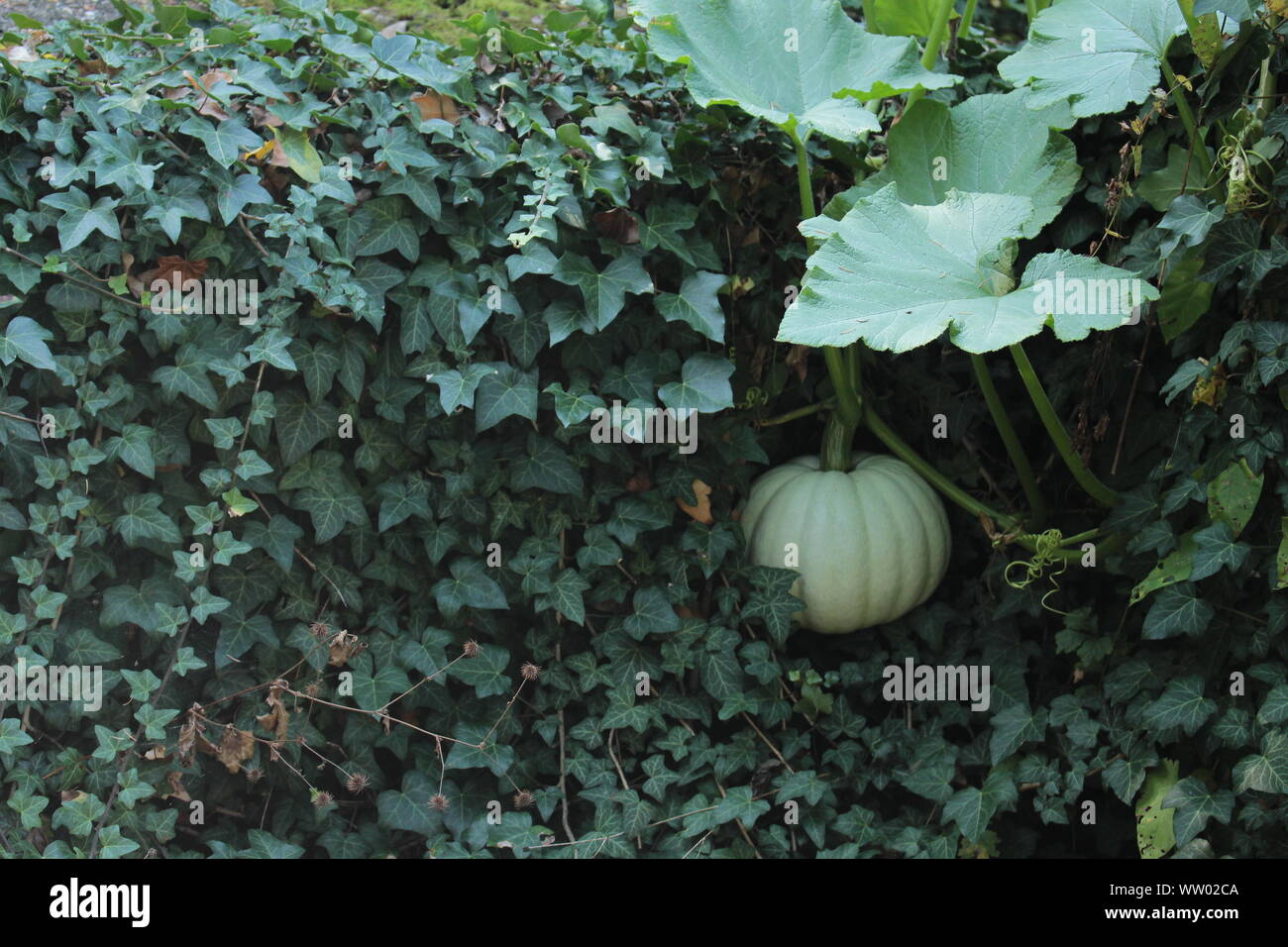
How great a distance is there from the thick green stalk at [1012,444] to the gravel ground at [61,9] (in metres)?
2.19

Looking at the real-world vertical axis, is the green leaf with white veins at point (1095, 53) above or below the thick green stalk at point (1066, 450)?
above

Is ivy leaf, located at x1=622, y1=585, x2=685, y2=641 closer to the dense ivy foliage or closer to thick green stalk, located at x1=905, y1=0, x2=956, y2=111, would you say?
the dense ivy foliage

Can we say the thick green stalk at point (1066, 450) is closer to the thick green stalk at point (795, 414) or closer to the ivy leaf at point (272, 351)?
the thick green stalk at point (795, 414)

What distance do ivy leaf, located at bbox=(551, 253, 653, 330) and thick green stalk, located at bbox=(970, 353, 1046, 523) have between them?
2.07 ft

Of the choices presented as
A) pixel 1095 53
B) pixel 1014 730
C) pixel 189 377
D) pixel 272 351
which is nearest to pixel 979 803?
pixel 1014 730

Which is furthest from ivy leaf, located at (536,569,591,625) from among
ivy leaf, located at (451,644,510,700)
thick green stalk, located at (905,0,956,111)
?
thick green stalk, located at (905,0,956,111)

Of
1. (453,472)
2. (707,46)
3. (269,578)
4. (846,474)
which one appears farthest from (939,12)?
(269,578)

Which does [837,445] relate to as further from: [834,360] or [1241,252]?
[1241,252]

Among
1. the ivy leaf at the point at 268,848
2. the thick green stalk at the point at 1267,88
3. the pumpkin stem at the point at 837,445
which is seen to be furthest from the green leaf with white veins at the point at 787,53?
the ivy leaf at the point at 268,848

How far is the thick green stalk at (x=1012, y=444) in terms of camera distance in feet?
7.01

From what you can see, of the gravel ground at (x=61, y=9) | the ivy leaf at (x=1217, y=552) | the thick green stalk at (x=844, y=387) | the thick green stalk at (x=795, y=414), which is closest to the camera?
the ivy leaf at (x=1217, y=552)

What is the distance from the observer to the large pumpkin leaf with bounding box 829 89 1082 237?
2051 mm

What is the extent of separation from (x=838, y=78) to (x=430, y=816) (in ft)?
4.86
